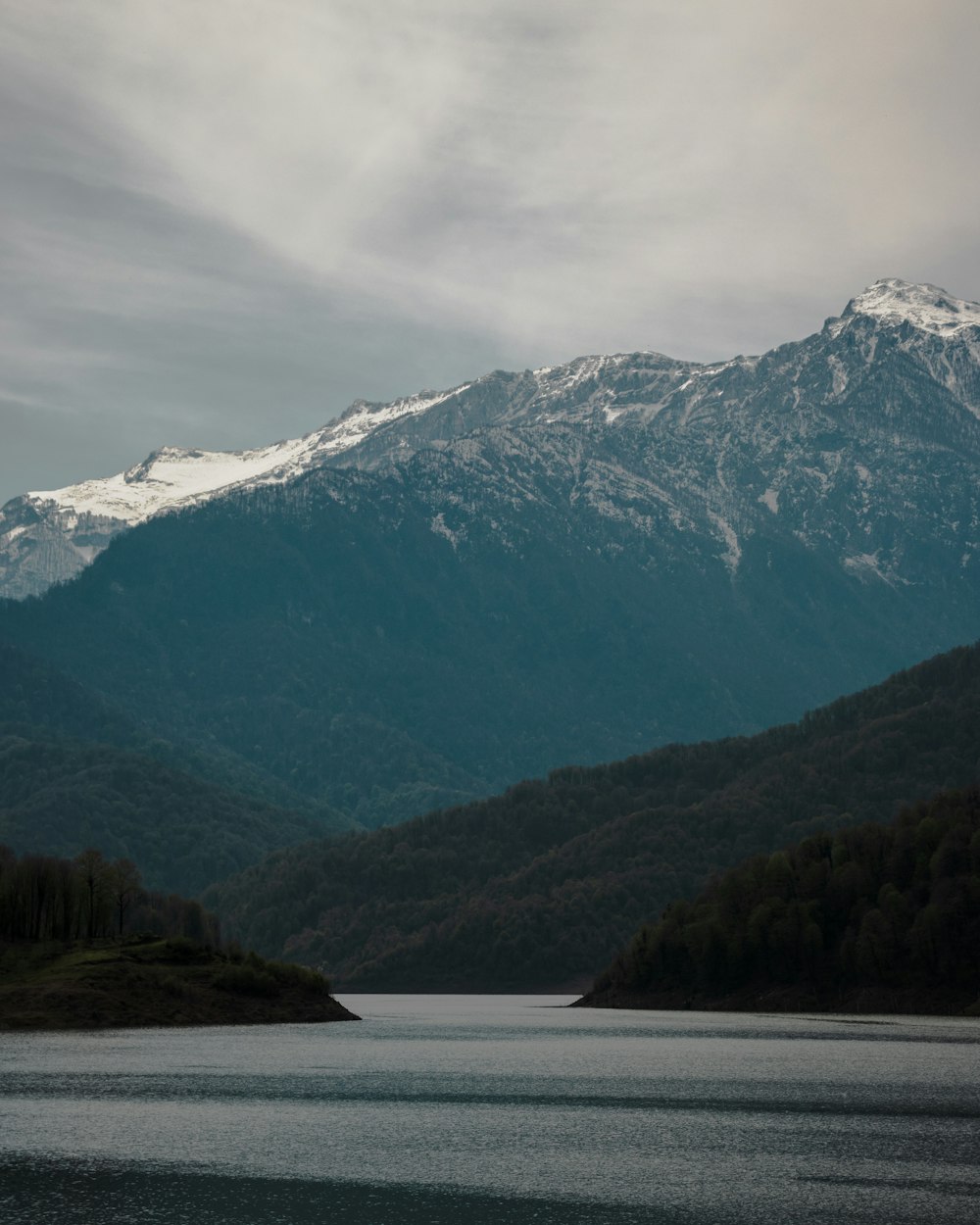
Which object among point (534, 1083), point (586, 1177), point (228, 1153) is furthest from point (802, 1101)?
point (228, 1153)

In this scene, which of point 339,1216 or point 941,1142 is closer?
point 339,1216

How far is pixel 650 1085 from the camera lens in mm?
155375

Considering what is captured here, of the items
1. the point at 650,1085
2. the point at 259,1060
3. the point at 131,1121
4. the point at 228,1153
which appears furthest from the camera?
the point at 259,1060

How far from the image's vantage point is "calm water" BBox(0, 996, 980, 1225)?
93.3 meters

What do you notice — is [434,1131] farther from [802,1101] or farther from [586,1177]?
[802,1101]

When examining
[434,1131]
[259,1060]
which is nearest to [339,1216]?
[434,1131]

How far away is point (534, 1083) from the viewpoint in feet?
529

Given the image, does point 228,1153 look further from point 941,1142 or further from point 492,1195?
point 941,1142

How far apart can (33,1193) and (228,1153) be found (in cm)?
1772

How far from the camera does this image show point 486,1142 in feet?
387

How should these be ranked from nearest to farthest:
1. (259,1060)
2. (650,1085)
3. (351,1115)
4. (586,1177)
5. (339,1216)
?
(339,1216), (586,1177), (351,1115), (650,1085), (259,1060)

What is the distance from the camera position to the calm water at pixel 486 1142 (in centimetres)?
9331

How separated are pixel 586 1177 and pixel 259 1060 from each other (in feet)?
271

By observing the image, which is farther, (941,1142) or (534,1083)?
(534,1083)
